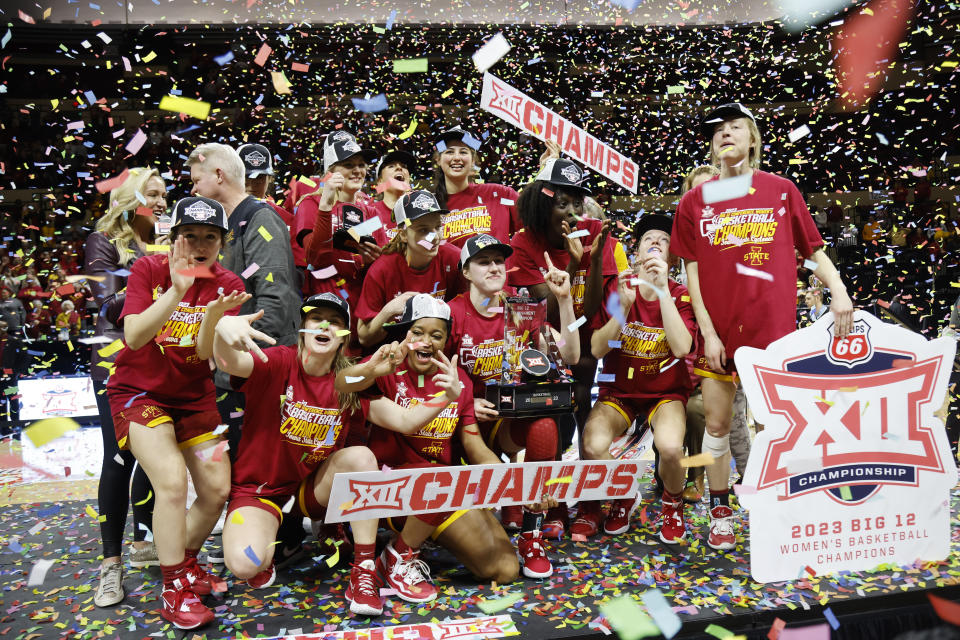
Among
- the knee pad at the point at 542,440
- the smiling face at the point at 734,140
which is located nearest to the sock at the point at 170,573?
the knee pad at the point at 542,440

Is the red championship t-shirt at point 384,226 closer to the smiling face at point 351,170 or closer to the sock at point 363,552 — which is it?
the smiling face at point 351,170

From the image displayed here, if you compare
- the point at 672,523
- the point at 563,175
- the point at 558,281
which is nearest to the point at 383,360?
the point at 558,281

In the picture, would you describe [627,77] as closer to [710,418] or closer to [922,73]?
[922,73]

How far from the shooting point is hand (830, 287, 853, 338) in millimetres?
2869

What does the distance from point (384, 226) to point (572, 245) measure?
971mm

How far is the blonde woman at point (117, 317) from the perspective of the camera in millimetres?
2777

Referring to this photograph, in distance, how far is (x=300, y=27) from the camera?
34.5 feet

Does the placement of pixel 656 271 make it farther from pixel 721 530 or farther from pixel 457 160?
pixel 457 160

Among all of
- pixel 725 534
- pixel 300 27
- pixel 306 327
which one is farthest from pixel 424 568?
pixel 300 27

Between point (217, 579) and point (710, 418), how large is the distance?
7.09 feet

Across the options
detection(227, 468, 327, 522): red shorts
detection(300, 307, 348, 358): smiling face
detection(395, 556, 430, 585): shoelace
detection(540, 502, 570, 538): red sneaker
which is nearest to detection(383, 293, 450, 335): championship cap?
detection(300, 307, 348, 358): smiling face

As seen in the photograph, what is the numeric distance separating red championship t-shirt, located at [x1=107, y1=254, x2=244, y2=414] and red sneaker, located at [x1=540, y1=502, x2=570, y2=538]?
5.37 ft

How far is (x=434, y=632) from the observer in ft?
7.76

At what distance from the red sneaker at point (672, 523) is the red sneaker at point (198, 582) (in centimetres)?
186
